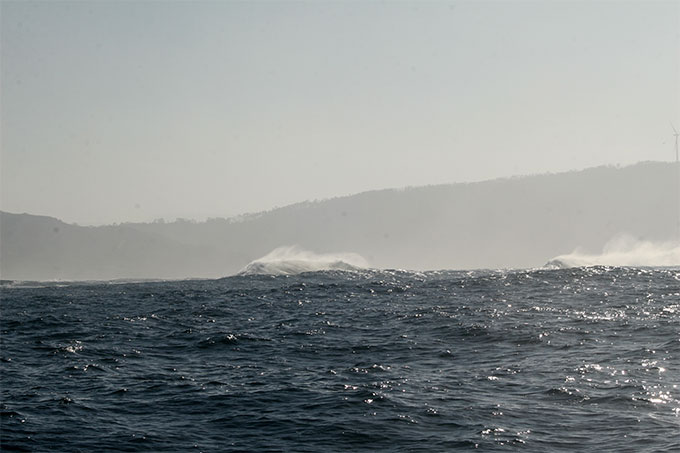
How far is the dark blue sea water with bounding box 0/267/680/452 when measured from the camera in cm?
1848

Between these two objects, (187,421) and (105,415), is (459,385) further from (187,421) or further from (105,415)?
(105,415)

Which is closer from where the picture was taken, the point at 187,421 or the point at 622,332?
the point at 187,421

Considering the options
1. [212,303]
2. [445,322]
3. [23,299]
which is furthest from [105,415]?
[23,299]

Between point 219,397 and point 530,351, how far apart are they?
1310 cm

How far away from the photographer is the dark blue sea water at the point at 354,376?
60.6 ft

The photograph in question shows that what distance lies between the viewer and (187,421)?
20.0m

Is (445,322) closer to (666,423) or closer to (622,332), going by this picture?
(622,332)

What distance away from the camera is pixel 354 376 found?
25.4m

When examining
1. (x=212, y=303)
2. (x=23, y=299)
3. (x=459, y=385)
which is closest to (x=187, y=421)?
(x=459, y=385)

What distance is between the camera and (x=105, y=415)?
68.2ft

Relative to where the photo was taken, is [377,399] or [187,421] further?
[377,399]

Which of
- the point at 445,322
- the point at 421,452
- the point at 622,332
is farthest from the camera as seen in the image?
the point at 445,322

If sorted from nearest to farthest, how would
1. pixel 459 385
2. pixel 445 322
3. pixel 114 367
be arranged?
pixel 459 385 < pixel 114 367 < pixel 445 322

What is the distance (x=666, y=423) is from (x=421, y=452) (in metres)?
6.67
